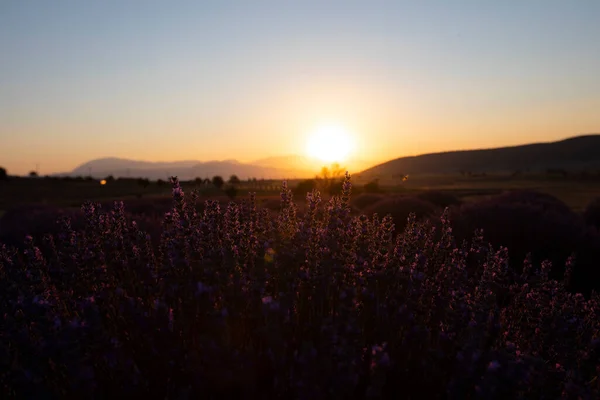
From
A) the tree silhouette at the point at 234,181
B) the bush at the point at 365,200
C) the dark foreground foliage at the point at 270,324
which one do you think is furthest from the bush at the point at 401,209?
the tree silhouette at the point at 234,181

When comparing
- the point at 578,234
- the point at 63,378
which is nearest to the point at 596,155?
the point at 578,234

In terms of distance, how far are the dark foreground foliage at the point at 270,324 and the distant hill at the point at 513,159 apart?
110365mm

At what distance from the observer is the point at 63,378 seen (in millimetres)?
2109

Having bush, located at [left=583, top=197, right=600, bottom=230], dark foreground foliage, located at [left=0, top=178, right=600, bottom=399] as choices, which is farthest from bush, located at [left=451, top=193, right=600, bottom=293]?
bush, located at [left=583, top=197, right=600, bottom=230]

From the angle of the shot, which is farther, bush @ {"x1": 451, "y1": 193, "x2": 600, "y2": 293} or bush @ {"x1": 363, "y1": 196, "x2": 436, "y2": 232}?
bush @ {"x1": 363, "y1": 196, "x2": 436, "y2": 232}

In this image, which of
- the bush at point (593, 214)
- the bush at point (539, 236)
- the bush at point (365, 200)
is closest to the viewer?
the bush at point (539, 236)

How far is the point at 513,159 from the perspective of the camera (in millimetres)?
122625

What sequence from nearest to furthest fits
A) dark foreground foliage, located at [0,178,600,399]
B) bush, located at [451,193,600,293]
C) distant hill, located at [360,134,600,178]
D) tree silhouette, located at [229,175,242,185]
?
dark foreground foliage, located at [0,178,600,399]
bush, located at [451,193,600,293]
tree silhouette, located at [229,175,242,185]
distant hill, located at [360,134,600,178]

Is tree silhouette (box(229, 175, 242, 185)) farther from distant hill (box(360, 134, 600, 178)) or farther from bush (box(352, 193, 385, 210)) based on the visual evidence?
distant hill (box(360, 134, 600, 178))

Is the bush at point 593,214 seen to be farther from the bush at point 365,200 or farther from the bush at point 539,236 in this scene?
the bush at point 365,200

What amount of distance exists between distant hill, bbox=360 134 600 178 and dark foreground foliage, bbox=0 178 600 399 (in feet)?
362

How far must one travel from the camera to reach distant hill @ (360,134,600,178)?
11075 centimetres

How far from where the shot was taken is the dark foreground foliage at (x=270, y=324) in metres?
1.76

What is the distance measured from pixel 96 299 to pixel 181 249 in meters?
0.52
